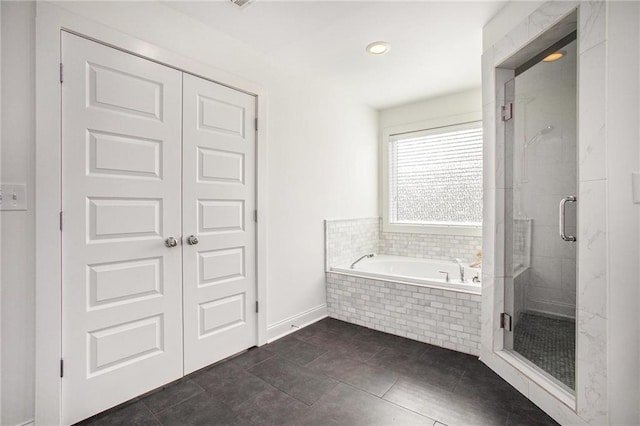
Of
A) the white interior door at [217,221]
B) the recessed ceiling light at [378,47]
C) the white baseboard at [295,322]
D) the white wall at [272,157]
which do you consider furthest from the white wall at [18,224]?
the recessed ceiling light at [378,47]

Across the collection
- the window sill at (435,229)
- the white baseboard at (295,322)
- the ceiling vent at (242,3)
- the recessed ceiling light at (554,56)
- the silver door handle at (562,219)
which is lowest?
the white baseboard at (295,322)

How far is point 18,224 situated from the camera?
1.49 m

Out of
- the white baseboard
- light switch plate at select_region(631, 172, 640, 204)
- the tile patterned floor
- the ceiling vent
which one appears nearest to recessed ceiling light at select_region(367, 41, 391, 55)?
the ceiling vent

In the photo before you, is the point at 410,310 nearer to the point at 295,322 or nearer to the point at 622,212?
the point at 295,322

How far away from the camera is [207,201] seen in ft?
7.34

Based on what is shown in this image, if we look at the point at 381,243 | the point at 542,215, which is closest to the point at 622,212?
the point at 542,215

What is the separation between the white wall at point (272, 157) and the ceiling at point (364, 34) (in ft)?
0.59

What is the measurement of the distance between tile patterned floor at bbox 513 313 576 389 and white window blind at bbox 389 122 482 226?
5.38 feet

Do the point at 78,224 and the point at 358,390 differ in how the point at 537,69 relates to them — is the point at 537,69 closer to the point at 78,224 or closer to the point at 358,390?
the point at 358,390

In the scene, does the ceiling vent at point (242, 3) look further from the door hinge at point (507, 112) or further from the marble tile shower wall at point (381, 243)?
the marble tile shower wall at point (381, 243)

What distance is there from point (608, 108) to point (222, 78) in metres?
2.27

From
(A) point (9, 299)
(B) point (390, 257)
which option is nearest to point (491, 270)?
(B) point (390, 257)

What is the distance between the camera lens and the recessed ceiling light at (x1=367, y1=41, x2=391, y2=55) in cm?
248

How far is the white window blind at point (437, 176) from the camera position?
3504 millimetres
